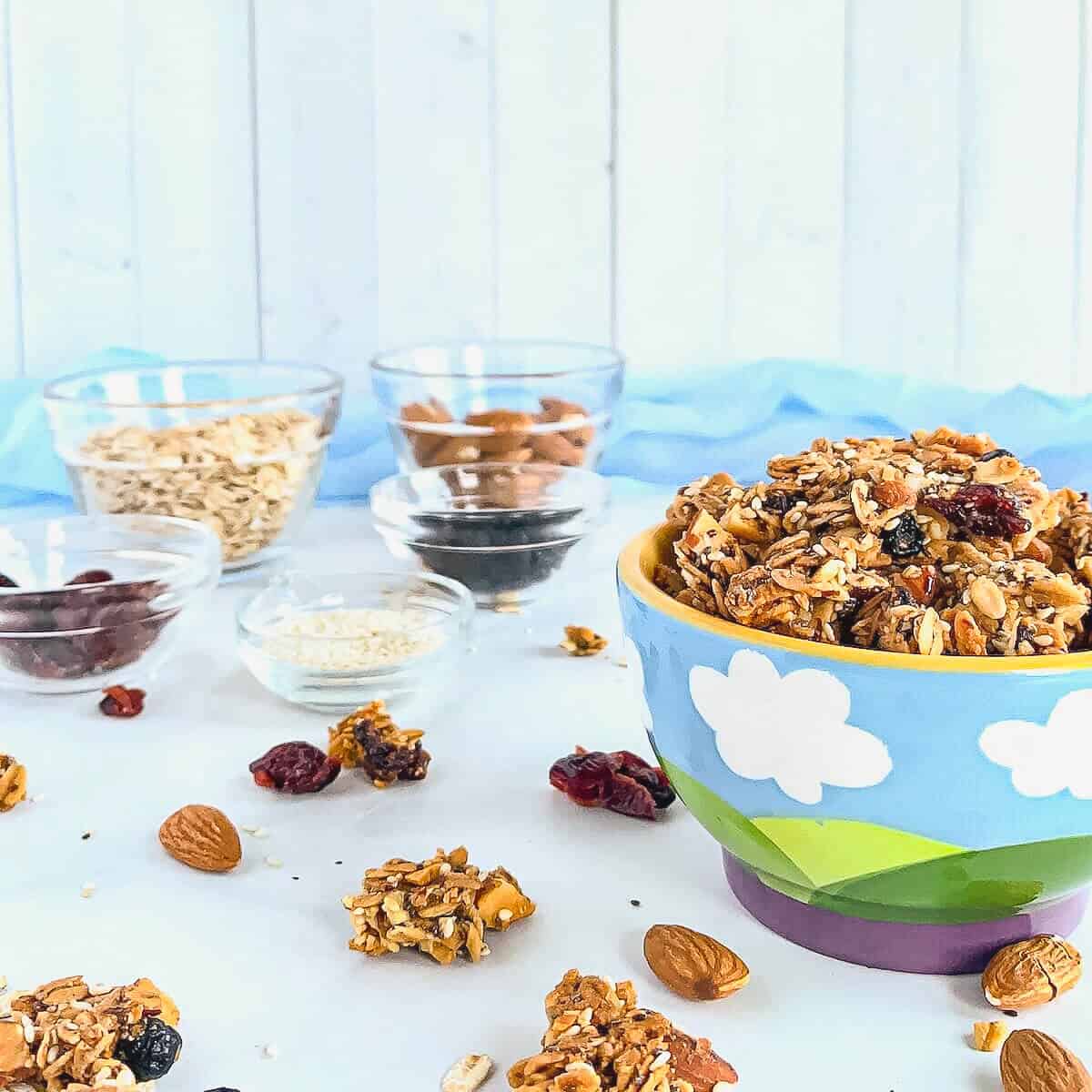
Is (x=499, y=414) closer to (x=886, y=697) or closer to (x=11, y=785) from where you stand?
(x=11, y=785)

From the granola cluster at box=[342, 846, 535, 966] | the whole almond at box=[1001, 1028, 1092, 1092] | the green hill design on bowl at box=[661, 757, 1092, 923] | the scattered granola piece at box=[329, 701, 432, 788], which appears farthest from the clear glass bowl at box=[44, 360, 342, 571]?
the whole almond at box=[1001, 1028, 1092, 1092]

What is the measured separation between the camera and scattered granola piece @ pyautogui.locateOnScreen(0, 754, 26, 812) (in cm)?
75

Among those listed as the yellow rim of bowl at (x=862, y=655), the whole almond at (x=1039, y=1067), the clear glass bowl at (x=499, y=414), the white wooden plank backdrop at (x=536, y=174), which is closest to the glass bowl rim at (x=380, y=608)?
the clear glass bowl at (x=499, y=414)

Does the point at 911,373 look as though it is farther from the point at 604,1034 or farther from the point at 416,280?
the point at 604,1034

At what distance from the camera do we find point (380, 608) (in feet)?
3.42

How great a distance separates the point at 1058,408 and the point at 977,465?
3.20 feet

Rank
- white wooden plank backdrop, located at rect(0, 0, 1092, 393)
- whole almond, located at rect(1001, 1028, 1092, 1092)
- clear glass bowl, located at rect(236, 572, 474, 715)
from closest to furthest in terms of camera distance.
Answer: whole almond, located at rect(1001, 1028, 1092, 1092) → clear glass bowl, located at rect(236, 572, 474, 715) → white wooden plank backdrop, located at rect(0, 0, 1092, 393)

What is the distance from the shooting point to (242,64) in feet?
5.84

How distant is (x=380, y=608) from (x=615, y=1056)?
570mm

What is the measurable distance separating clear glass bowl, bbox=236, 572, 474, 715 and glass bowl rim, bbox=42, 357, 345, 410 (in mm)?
A: 237

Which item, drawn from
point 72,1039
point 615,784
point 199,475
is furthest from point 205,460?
point 72,1039

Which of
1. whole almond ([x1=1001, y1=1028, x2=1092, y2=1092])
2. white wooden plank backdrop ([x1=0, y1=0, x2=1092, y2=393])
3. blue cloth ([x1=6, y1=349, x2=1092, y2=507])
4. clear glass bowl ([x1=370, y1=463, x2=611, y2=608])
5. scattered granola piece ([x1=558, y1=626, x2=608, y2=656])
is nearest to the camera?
whole almond ([x1=1001, y1=1028, x2=1092, y2=1092])

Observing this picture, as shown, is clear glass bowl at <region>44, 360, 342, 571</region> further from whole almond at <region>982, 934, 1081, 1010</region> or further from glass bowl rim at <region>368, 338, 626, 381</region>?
whole almond at <region>982, 934, 1081, 1010</region>

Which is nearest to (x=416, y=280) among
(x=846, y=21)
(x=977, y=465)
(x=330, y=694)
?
(x=846, y=21)
